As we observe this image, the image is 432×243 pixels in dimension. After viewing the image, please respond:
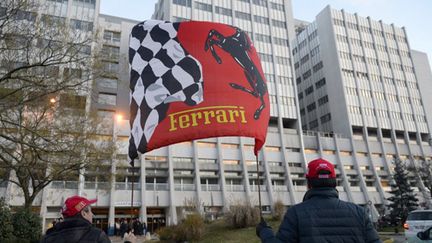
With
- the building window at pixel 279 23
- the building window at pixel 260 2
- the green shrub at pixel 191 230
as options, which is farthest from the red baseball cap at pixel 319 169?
the building window at pixel 260 2

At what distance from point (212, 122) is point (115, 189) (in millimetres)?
35114

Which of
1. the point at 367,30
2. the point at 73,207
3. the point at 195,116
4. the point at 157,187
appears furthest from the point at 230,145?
the point at 73,207

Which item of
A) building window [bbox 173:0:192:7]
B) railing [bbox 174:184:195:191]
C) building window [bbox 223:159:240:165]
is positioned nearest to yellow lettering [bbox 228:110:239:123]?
railing [bbox 174:184:195:191]

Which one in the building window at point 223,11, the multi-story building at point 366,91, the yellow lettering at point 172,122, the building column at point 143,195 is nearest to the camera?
the yellow lettering at point 172,122

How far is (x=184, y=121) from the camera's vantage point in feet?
18.9

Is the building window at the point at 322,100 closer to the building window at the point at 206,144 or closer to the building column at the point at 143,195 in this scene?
the building window at the point at 206,144

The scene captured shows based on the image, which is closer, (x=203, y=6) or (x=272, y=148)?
(x=272, y=148)

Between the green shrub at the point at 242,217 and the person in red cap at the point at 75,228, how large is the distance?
15.3m

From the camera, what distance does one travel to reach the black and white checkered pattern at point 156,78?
5837 millimetres

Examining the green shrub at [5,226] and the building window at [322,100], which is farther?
the building window at [322,100]

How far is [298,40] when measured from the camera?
233ft

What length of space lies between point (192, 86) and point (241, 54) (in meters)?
1.45

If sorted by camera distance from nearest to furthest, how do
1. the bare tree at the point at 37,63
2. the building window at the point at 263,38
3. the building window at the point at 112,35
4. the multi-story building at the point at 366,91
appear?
the bare tree at the point at 37,63 → the building window at the point at 112,35 → the building window at the point at 263,38 → the multi-story building at the point at 366,91

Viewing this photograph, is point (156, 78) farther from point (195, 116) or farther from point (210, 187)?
point (210, 187)
